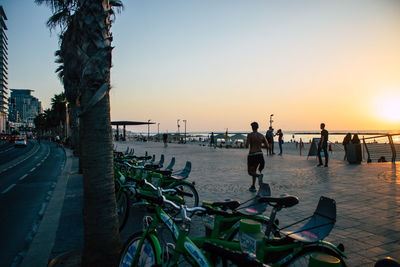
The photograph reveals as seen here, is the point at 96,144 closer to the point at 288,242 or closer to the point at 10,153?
the point at 288,242

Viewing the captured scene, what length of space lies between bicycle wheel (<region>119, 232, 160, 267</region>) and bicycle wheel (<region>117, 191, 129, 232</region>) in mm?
2002

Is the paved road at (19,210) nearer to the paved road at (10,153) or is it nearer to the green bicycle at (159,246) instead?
the green bicycle at (159,246)

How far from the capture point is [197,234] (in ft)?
14.4

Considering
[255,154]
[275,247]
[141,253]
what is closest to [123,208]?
[141,253]

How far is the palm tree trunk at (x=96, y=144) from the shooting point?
3018mm

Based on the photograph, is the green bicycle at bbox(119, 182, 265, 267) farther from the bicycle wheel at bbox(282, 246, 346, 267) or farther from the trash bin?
the trash bin

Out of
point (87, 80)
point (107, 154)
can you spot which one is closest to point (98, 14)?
point (87, 80)

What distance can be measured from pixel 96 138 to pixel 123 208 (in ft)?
7.72

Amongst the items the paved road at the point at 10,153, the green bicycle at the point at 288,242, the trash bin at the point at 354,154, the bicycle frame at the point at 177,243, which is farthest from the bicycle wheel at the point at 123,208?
the paved road at the point at 10,153

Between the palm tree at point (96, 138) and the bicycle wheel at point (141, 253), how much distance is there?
1.67ft

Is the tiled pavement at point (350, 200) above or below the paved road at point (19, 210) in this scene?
above

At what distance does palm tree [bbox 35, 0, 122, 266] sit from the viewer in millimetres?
3018

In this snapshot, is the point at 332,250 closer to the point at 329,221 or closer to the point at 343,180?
the point at 329,221

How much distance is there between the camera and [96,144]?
302cm
